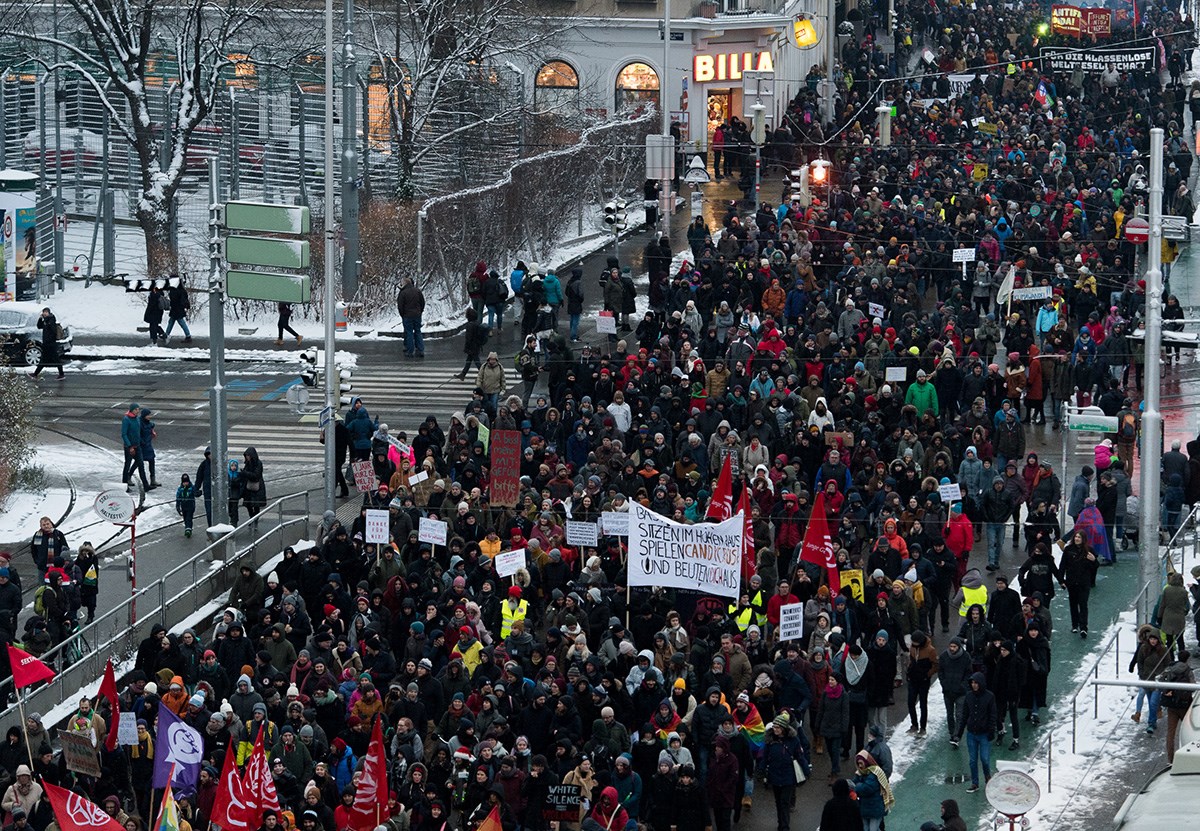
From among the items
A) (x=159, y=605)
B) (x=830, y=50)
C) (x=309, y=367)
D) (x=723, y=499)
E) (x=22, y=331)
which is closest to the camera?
(x=723, y=499)

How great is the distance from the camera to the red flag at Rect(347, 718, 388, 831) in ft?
70.4

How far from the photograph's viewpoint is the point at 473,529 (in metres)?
28.6

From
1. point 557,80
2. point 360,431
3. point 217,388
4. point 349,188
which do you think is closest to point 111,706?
point 217,388

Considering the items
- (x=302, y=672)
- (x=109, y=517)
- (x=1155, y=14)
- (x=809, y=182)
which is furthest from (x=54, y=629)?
(x=1155, y=14)

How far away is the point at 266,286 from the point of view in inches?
1259

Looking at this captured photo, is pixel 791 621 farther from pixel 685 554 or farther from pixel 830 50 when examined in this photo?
pixel 830 50

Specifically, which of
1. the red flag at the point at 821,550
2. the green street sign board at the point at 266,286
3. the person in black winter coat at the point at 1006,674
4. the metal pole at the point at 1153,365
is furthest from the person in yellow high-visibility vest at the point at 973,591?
the green street sign board at the point at 266,286

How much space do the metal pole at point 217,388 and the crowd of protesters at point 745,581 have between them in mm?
2093

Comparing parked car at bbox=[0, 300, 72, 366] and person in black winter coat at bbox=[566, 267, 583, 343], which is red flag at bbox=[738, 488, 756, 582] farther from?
parked car at bbox=[0, 300, 72, 366]

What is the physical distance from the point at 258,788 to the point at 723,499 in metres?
8.60

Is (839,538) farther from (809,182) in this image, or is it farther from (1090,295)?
(809,182)

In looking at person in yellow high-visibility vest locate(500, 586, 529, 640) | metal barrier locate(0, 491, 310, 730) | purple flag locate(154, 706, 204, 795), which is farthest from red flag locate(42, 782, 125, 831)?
person in yellow high-visibility vest locate(500, 586, 529, 640)

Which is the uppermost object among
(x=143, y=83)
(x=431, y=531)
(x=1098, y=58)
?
(x=1098, y=58)

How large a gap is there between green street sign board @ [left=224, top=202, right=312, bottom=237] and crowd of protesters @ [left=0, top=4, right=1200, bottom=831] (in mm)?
3141
